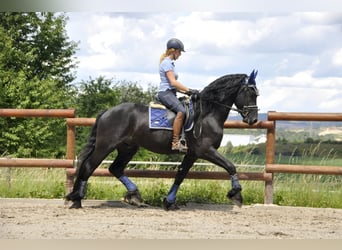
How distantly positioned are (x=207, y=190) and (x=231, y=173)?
123cm

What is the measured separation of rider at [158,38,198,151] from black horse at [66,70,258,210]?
17cm

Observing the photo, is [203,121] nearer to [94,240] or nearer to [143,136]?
[143,136]

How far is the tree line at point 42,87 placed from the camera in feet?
89.5

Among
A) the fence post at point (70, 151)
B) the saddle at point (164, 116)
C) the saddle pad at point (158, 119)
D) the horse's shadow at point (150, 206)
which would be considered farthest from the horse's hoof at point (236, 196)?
the fence post at point (70, 151)

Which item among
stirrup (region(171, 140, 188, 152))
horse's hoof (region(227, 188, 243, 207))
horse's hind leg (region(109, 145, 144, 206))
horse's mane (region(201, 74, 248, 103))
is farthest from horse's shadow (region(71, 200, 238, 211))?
horse's mane (region(201, 74, 248, 103))

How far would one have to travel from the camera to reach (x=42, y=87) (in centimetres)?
3009

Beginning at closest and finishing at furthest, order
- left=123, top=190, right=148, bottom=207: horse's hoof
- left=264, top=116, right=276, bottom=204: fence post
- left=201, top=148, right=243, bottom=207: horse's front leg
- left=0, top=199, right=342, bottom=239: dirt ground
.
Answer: left=0, top=199, right=342, bottom=239: dirt ground, left=201, top=148, right=243, bottom=207: horse's front leg, left=123, top=190, right=148, bottom=207: horse's hoof, left=264, top=116, right=276, bottom=204: fence post

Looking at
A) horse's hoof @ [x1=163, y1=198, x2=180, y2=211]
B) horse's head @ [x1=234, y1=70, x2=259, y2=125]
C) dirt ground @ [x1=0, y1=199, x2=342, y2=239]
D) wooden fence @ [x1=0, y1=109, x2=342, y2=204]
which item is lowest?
dirt ground @ [x1=0, y1=199, x2=342, y2=239]

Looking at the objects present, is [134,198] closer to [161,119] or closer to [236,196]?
[161,119]

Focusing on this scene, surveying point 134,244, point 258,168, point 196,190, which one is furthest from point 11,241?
point 258,168

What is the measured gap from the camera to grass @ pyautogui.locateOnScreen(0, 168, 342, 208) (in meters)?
9.23

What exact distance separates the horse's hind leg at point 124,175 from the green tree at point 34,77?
1631cm

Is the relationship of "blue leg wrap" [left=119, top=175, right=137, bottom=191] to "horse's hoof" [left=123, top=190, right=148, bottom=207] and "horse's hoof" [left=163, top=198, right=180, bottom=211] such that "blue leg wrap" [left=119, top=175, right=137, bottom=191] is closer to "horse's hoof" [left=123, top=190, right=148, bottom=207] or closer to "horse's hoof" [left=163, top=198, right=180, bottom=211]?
"horse's hoof" [left=123, top=190, right=148, bottom=207]

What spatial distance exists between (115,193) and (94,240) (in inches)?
133
